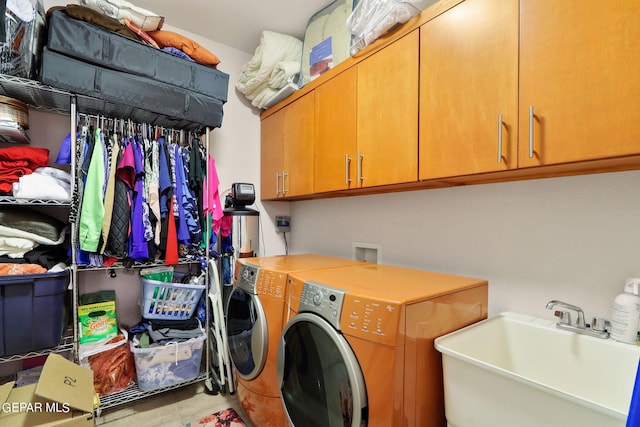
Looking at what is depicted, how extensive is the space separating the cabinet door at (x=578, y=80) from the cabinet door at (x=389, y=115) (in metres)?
0.46

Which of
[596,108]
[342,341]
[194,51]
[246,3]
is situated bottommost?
[342,341]

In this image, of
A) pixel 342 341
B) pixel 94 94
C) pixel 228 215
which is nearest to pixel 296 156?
pixel 228 215

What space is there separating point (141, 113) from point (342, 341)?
6.32 ft

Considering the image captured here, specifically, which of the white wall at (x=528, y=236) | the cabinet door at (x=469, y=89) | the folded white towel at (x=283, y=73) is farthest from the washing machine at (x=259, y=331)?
the folded white towel at (x=283, y=73)

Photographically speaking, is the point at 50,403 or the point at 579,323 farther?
the point at 50,403

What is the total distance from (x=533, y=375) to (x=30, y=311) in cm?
242

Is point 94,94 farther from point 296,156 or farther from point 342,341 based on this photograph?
point 342,341

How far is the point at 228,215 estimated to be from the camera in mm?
2297

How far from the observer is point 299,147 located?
85.9 inches

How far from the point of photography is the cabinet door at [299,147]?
6.79 feet

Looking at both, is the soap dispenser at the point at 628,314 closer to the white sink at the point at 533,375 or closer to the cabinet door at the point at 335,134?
the white sink at the point at 533,375

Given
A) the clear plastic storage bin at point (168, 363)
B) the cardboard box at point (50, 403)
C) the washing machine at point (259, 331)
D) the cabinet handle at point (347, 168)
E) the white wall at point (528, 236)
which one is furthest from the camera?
the clear plastic storage bin at point (168, 363)

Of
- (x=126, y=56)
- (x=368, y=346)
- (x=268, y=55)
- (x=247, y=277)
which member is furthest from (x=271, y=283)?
(x=268, y=55)

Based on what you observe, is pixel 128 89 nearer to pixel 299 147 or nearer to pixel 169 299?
pixel 299 147
